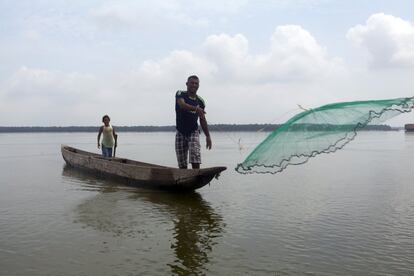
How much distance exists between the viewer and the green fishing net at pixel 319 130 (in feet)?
19.6

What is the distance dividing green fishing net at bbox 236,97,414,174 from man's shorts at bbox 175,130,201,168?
8.86 feet

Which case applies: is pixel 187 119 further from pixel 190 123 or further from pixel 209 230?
pixel 209 230

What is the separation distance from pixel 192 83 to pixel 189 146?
1.56 meters

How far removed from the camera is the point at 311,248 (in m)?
6.01

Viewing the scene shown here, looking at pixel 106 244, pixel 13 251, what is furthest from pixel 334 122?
pixel 13 251

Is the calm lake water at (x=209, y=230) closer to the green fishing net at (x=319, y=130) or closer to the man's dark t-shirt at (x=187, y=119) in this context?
the green fishing net at (x=319, y=130)

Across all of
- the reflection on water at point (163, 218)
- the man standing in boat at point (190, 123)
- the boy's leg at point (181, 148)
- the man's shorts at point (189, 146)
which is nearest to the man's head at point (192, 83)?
→ the man standing in boat at point (190, 123)

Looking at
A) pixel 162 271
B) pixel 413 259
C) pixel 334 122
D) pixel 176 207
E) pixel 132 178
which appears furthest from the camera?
pixel 132 178

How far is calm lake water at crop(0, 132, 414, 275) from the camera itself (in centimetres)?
532

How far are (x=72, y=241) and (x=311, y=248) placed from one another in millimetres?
3645

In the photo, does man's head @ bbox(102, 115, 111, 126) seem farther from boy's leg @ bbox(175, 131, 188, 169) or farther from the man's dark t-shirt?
the man's dark t-shirt

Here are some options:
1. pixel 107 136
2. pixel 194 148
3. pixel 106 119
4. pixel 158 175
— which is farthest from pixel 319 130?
pixel 107 136

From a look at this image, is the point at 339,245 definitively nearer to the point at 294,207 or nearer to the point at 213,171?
the point at 294,207

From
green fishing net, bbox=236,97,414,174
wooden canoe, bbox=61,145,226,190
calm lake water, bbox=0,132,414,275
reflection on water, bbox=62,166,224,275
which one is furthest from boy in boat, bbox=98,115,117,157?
green fishing net, bbox=236,97,414,174
